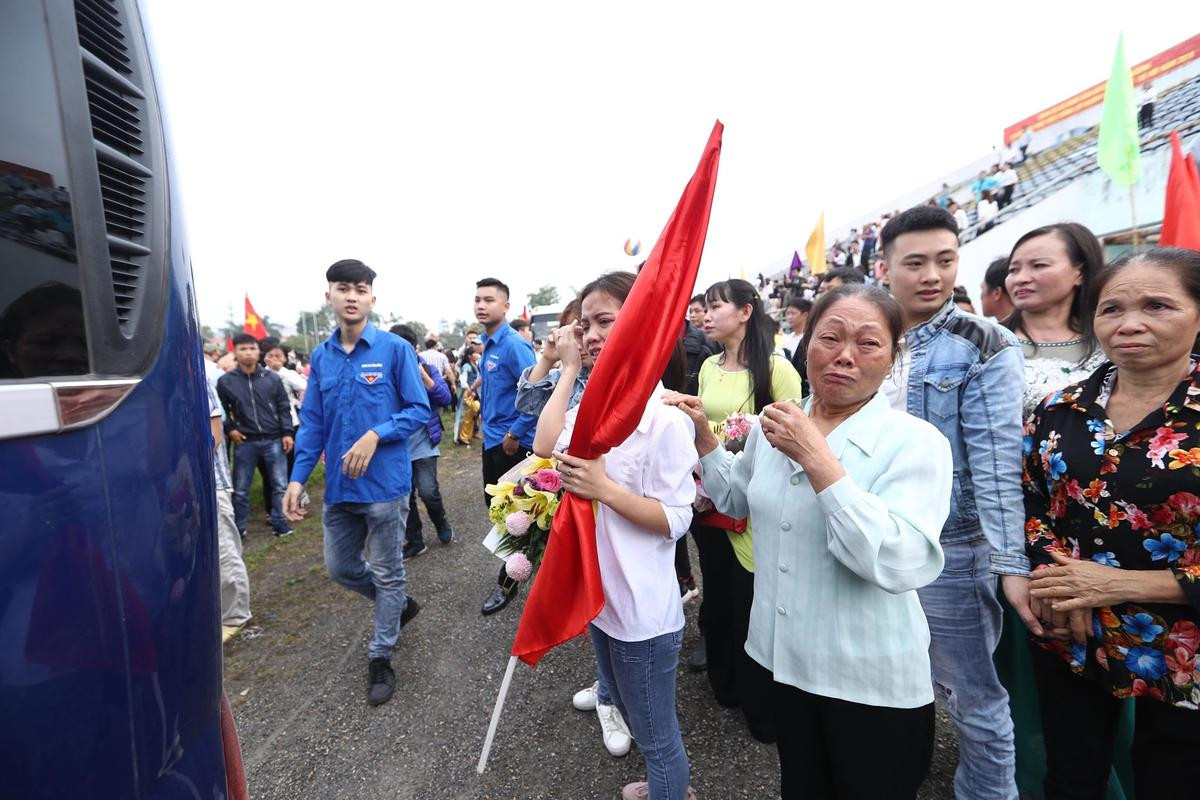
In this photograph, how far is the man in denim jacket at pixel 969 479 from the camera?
177cm

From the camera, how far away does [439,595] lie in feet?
14.4

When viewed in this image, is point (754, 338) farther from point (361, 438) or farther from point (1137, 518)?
point (361, 438)

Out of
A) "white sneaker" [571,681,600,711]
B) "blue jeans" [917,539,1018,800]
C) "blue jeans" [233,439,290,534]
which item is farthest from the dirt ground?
"blue jeans" [233,439,290,534]

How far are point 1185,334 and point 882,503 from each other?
107 centimetres

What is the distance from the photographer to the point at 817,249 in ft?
35.0

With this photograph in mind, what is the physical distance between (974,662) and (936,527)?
0.96 metres

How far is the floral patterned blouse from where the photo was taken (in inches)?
54.4

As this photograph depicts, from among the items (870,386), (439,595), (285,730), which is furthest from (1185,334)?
(439,595)

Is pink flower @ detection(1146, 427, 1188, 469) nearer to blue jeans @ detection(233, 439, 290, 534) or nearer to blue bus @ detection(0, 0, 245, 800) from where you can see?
blue bus @ detection(0, 0, 245, 800)

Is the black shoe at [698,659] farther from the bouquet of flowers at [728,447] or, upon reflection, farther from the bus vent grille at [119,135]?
the bus vent grille at [119,135]

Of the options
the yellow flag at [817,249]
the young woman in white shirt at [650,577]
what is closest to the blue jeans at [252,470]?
the young woman in white shirt at [650,577]

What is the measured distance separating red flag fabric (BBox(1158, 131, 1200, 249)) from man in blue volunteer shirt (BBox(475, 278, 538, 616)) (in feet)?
15.2

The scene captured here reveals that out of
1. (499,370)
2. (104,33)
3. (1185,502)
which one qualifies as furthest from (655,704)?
(499,370)

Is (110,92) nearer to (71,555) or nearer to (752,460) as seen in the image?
(71,555)
